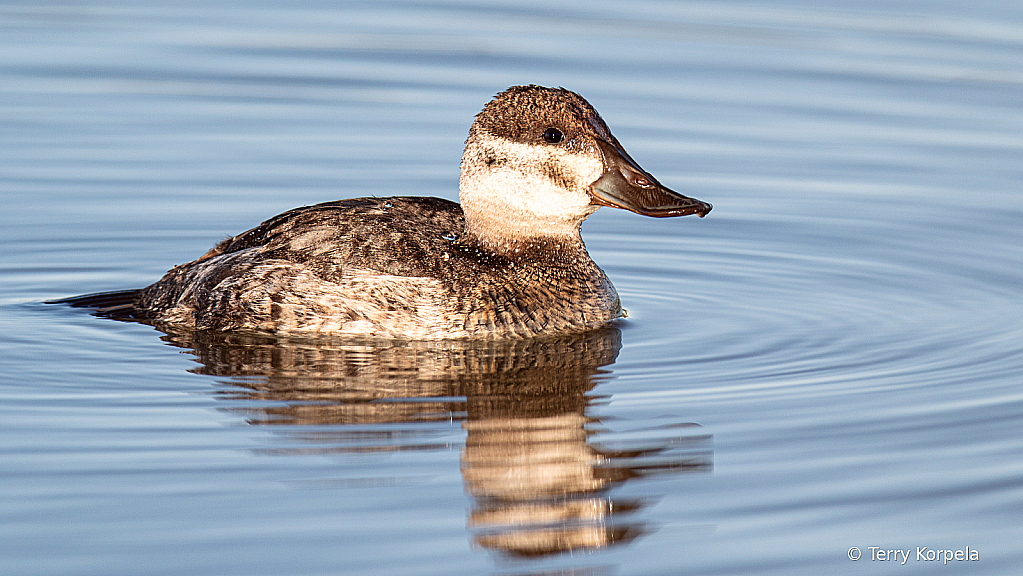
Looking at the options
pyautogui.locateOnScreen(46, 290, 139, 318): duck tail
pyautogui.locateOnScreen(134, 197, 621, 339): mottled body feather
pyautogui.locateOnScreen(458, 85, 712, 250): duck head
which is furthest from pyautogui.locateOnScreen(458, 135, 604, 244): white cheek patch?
pyautogui.locateOnScreen(46, 290, 139, 318): duck tail

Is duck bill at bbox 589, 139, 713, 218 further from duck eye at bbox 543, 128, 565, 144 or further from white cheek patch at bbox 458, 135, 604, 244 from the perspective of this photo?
duck eye at bbox 543, 128, 565, 144

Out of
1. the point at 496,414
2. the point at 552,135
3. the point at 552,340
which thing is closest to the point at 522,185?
the point at 552,135

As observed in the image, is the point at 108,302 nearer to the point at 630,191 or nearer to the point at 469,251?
the point at 469,251

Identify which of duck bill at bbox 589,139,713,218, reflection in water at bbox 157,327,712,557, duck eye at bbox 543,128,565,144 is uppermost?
duck eye at bbox 543,128,565,144

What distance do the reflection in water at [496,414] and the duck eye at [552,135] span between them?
3.02ft

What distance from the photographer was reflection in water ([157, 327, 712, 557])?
5336 mm

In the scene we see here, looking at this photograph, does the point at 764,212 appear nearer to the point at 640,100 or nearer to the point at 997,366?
the point at 640,100

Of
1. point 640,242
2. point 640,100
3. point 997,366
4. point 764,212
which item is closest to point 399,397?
point 997,366

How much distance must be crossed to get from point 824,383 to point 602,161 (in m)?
1.47

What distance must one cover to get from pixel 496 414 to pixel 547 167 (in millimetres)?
1499

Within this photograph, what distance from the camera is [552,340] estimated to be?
24.6ft

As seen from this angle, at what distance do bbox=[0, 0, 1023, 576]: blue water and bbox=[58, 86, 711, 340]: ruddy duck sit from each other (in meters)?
0.16

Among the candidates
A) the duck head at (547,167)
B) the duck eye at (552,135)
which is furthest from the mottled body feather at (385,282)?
the duck eye at (552,135)

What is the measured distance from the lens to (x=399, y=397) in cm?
652
